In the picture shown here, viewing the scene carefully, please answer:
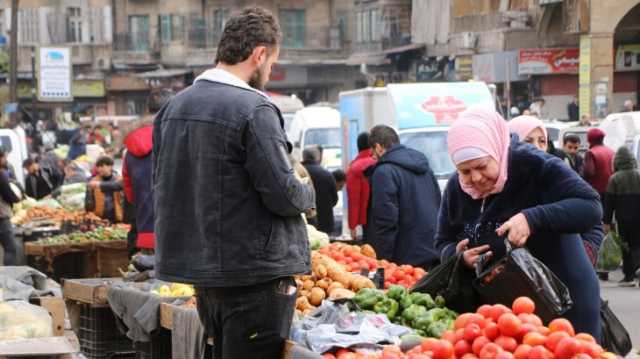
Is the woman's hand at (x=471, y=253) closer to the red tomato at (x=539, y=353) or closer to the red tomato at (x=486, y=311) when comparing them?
the red tomato at (x=486, y=311)

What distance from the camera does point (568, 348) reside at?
192 inches

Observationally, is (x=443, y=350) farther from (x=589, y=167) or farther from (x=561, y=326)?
(x=589, y=167)

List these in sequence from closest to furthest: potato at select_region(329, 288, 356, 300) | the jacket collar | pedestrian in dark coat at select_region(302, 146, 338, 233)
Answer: the jacket collar, potato at select_region(329, 288, 356, 300), pedestrian in dark coat at select_region(302, 146, 338, 233)

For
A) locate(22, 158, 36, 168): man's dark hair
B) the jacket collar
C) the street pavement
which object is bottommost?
the street pavement

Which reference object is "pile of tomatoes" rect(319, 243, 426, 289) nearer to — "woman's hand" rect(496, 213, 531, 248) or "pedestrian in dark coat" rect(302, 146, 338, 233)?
"woman's hand" rect(496, 213, 531, 248)

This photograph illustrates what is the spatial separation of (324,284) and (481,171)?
3.15m

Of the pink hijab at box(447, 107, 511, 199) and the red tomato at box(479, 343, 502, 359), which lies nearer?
the red tomato at box(479, 343, 502, 359)

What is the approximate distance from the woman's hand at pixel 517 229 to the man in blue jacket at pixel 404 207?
5874 millimetres

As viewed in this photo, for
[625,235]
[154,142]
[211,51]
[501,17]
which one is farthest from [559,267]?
[211,51]

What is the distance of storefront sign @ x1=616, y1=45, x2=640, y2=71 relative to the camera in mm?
40812

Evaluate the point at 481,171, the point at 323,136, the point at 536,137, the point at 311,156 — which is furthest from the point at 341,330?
the point at 323,136

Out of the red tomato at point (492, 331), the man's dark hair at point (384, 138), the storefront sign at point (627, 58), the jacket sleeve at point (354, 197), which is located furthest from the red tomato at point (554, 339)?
the storefront sign at point (627, 58)

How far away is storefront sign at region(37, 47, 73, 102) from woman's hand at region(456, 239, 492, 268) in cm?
3639

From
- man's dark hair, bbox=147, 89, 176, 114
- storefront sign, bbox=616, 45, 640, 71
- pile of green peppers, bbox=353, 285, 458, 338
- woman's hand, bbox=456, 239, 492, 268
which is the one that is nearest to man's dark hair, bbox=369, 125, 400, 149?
man's dark hair, bbox=147, 89, 176, 114
